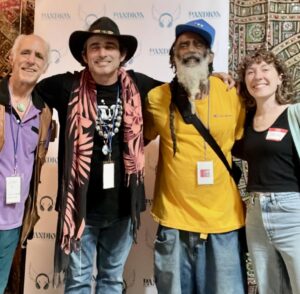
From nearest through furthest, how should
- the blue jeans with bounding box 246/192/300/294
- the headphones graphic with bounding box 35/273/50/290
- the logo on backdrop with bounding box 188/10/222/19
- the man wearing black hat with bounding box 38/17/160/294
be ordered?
Result: the blue jeans with bounding box 246/192/300/294 → the man wearing black hat with bounding box 38/17/160/294 → the logo on backdrop with bounding box 188/10/222/19 → the headphones graphic with bounding box 35/273/50/290

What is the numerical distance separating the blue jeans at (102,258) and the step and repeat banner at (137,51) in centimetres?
59

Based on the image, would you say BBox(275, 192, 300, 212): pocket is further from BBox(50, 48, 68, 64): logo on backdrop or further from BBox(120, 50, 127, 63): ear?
BBox(50, 48, 68, 64): logo on backdrop

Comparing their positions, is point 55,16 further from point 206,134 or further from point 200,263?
point 200,263

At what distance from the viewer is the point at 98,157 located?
1729mm

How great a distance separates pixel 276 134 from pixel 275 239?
416mm

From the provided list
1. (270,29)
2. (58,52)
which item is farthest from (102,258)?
(270,29)

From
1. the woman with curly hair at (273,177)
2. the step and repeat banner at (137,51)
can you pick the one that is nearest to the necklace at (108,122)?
the woman with curly hair at (273,177)

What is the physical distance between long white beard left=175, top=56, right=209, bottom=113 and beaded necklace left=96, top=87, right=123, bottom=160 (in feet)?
0.95

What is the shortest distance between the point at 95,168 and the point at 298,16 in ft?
5.22

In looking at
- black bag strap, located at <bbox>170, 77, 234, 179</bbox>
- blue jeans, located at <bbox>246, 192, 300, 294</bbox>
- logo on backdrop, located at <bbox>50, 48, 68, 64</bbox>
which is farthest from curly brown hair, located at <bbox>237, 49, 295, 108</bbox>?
logo on backdrop, located at <bbox>50, 48, 68, 64</bbox>

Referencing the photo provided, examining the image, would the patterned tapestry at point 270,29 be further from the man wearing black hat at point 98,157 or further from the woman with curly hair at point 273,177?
the man wearing black hat at point 98,157

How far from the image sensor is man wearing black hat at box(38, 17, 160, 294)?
169cm

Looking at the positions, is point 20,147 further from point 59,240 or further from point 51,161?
point 51,161

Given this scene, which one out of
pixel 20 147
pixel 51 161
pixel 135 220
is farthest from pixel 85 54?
pixel 51 161
